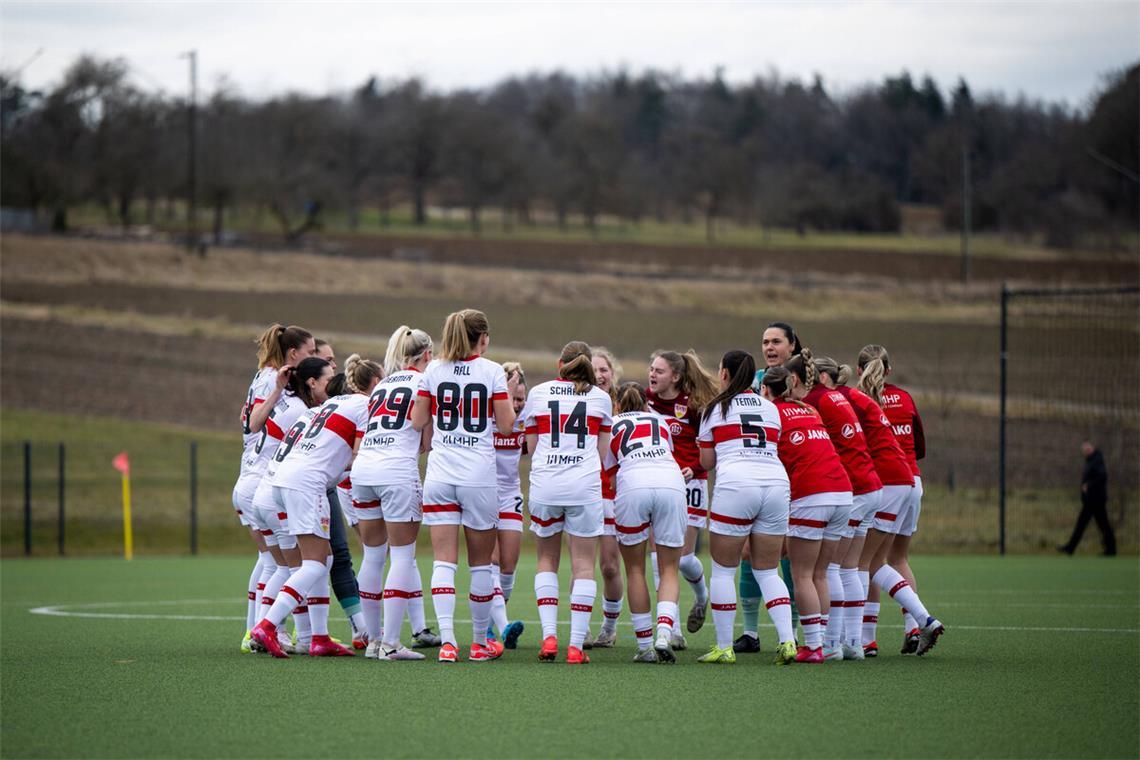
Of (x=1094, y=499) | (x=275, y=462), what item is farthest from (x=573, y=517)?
(x=1094, y=499)

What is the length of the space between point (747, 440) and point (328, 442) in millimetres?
3058

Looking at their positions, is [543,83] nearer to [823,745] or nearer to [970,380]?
[970,380]

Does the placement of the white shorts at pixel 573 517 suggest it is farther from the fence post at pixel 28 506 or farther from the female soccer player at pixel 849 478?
the fence post at pixel 28 506

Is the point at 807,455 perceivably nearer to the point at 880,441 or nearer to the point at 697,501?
the point at 880,441

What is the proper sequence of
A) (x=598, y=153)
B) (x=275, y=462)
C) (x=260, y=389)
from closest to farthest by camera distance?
(x=275, y=462)
(x=260, y=389)
(x=598, y=153)

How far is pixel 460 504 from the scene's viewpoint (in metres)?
9.14

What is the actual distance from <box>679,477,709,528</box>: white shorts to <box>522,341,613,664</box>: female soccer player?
5.79 feet

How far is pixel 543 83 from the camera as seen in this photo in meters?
124

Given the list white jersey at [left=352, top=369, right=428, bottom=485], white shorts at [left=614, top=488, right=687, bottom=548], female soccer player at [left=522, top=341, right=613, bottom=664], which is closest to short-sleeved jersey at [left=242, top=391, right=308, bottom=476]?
white jersey at [left=352, top=369, right=428, bottom=485]

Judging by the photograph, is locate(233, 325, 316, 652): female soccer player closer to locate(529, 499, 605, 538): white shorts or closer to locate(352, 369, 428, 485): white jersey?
locate(352, 369, 428, 485): white jersey

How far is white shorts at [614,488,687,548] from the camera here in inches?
363

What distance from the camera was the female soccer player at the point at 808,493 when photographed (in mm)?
9273

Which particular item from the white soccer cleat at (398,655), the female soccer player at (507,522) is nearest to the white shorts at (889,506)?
the female soccer player at (507,522)

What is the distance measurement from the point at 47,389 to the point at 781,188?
59452 millimetres
